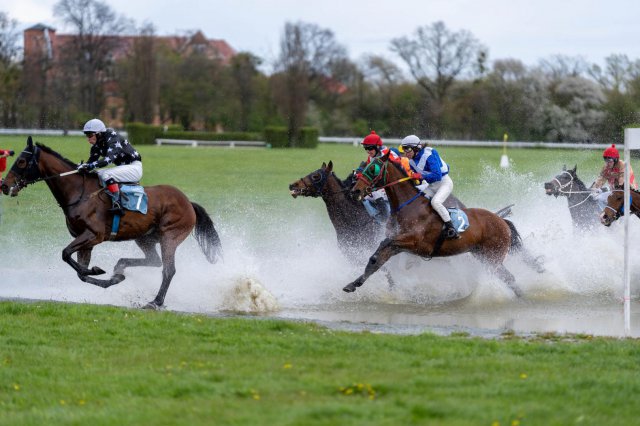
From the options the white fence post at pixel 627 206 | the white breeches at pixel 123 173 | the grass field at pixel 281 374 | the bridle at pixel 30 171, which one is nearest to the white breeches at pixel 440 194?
the white fence post at pixel 627 206

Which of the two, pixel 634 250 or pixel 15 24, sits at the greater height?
pixel 15 24

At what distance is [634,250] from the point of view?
18484 millimetres

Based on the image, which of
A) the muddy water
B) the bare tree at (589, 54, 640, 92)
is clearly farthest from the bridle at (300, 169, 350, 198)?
the bare tree at (589, 54, 640, 92)

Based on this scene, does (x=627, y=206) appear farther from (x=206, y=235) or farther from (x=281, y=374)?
(x=206, y=235)

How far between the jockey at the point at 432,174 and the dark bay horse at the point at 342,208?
1065 mm

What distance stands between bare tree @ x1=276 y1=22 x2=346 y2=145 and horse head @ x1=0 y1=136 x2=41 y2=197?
5297cm

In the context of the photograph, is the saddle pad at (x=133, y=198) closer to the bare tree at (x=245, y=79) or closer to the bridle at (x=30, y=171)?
the bridle at (x=30, y=171)

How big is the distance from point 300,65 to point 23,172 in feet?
263

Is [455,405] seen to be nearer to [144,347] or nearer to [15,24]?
[144,347]

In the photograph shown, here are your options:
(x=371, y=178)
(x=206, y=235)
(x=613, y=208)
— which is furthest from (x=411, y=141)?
(x=613, y=208)

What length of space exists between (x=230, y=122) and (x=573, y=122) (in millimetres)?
41578

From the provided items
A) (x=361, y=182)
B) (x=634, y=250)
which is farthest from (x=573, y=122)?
(x=361, y=182)

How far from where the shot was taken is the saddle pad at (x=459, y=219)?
600 inches

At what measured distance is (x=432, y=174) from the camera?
15383 mm
